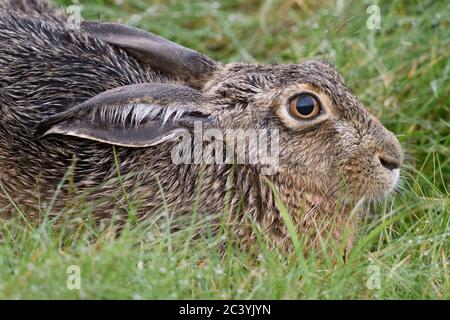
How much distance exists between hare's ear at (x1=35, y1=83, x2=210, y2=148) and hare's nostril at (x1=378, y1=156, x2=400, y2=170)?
1115 millimetres

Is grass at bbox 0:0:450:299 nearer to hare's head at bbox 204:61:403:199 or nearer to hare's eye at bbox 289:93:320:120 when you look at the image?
hare's head at bbox 204:61:403:199

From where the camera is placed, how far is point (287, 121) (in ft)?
20.0

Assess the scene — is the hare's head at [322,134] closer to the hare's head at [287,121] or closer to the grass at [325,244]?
the hare's head at [287,121]

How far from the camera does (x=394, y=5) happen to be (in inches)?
327

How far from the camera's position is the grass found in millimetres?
4875

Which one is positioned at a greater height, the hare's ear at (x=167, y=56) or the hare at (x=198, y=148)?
the hare's ear at (x=167, y=56)

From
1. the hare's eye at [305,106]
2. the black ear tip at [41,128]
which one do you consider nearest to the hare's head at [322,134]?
the hare's eye at [305,106]

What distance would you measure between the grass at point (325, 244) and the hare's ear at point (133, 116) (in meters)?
0.52

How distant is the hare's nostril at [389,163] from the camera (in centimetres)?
613

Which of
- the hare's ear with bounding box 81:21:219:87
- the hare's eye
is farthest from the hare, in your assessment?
the hare's ear with bounding box 81:21:219:87

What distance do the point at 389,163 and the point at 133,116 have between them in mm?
1605

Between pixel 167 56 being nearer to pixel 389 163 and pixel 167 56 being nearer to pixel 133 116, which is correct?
pixel 133 116
